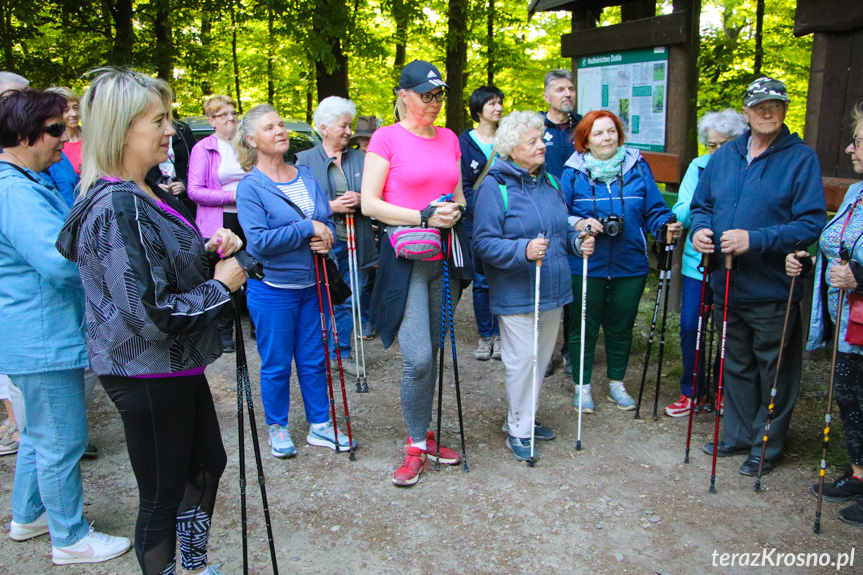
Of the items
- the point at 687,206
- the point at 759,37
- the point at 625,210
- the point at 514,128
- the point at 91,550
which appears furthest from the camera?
the point at 759,37

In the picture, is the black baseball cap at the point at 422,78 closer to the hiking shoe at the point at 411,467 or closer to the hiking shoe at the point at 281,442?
the hiking shoe at the point at 411,467

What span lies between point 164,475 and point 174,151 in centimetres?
448

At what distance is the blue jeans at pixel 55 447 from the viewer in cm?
299

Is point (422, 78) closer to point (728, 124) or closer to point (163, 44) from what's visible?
point (728, 124)

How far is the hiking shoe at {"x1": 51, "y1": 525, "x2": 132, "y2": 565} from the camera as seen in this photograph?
10.5ft

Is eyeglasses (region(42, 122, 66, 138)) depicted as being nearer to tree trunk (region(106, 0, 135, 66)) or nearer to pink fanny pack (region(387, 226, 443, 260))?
pink fanny pack (region(387, 226, 443, 260))

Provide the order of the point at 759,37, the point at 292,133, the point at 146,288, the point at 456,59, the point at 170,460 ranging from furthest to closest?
the point at 456,59 < the point at 759,37 < the point at 292,133 < the point at 170,460 < the point at 146,288

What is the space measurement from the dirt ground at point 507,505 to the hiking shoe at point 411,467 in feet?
0.19

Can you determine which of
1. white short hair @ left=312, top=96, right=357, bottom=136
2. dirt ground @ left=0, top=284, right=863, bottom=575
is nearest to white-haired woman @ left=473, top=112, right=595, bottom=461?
dirt ground @ left=0, top=284, right=863, bottom=575

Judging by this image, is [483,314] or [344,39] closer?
[483,314]

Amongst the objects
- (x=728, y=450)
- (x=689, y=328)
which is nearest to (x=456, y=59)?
(x=689, y=328)

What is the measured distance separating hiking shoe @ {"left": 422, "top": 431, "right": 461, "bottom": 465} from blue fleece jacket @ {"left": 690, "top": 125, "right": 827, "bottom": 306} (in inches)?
73.7

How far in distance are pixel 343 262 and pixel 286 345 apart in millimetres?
1820

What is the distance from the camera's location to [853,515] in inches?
133
